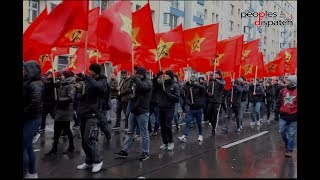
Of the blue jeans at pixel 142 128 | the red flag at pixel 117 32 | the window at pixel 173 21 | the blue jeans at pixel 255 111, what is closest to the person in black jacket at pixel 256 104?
the blue jeans at pixel 255 111

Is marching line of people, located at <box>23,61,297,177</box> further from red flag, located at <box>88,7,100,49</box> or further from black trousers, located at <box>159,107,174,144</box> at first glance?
red flag, located at <box>88,7,100,49</box>

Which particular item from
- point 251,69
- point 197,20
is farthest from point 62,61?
point 197,20

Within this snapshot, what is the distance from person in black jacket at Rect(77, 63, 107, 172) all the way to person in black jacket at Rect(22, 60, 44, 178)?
0.90 meters

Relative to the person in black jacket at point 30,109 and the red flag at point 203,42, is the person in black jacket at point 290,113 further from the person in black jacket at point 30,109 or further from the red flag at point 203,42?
the person in black jacket at point 30,109

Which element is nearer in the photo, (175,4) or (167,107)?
(167,107)

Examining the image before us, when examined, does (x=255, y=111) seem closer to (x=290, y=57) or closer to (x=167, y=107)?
(x=290, y=57)

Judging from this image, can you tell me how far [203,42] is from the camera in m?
11.0

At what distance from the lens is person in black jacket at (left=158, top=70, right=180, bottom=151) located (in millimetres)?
8633

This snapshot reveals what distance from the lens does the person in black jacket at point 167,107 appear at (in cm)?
863

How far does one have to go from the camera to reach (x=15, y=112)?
5.38m

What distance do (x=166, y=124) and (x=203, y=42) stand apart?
325 centimetres
